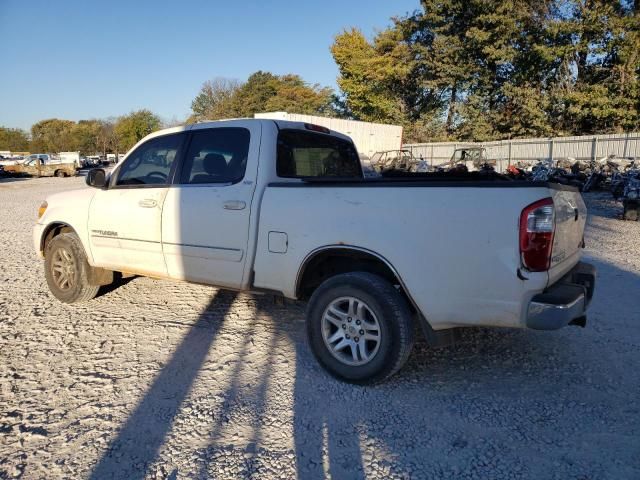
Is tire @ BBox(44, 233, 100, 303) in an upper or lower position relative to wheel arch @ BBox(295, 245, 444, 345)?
lower

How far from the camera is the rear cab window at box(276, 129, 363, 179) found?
4.06 meters

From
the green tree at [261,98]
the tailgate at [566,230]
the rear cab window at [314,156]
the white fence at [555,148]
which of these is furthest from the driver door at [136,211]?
the green tree at [261,98]

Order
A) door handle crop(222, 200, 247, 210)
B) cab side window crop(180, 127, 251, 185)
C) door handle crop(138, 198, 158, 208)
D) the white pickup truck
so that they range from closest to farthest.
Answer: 1. the white pickup truck
2. door handle crop(222, 200, 247, 210)
3. cab side window crop(180, 127, 251, 185)
4. door handle crop(138, 198, 158, 208)

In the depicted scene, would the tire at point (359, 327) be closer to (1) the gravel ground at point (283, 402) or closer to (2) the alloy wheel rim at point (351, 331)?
(2) the alloy wheel rim at point (351, 331)

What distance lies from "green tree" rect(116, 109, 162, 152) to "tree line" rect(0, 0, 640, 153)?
40.8 m

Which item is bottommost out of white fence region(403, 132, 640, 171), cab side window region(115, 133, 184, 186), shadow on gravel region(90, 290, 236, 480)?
shadow on gravel region(90, 290, 236, 480)

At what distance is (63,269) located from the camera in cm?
512

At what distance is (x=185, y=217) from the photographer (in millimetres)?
4066

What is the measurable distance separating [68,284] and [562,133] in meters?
32.3

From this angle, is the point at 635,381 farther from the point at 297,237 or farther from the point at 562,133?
the point at 562,133

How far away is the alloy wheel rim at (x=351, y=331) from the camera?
131 inches

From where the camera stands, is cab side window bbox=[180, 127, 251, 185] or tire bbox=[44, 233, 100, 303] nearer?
cab side window bbox=[180, 127, 251, 185]

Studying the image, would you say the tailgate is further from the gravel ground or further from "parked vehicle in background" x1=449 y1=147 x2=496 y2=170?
"parked vehicle in background" x1=449 y1=147 x2=496 y2=170

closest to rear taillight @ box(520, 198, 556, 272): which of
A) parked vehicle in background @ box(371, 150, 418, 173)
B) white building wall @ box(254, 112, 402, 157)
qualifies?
parked vehicle in background @ box(371, 150, 418, 173)
